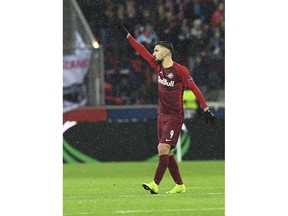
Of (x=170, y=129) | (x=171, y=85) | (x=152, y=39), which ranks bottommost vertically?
(x=170, y=129)

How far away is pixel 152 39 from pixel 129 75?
29.2 inches

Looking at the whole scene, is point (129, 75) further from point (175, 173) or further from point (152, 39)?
point (175, 173)

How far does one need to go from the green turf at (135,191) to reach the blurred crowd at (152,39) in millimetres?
1689

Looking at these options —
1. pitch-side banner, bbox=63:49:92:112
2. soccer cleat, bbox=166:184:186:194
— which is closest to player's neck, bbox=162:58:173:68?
soccer cleat, bbox=166:184:186:194

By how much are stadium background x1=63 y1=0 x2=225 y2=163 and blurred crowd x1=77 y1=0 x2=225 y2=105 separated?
0.02 m

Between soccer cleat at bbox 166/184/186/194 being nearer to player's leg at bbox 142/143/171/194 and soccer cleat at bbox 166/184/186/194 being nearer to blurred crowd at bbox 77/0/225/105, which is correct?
player's leg at bbox 142/143/171/194

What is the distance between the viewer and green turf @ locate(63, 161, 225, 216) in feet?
35.3

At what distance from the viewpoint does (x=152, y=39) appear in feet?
64.7

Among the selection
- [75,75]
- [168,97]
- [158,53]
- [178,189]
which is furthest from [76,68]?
[158,53]
